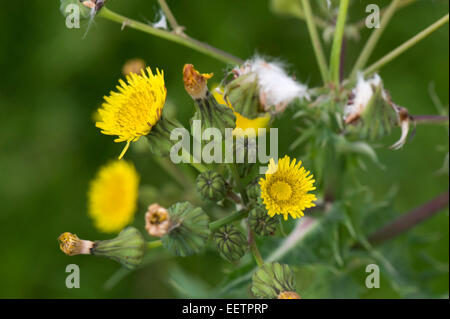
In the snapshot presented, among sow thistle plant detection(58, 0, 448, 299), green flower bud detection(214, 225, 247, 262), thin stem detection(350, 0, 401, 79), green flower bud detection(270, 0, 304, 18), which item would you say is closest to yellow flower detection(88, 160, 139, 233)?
sow thistle plant detection(58, 0, 448, 299)

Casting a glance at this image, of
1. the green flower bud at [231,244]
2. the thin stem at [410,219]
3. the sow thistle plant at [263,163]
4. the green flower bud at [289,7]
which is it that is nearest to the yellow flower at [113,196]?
the sow thistle plant at [263,163]

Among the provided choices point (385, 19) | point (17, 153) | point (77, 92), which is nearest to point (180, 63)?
point (77, 92)

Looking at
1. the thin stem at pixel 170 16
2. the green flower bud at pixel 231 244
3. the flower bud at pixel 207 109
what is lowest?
the green flower bud at pixel 231 244

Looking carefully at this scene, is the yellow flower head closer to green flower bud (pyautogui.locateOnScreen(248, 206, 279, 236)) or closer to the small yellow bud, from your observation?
green flower bud (pyautogui.locateOnScreen(248, 206, 279, 236))

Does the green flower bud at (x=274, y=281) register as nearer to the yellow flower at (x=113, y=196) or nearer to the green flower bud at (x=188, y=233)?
the green flower bud at (x=188, y=233)

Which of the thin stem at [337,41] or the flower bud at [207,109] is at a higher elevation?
the thin stem at [337,41]

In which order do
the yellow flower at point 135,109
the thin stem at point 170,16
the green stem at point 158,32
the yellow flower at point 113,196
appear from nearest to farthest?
1. the yellow flower at point 135,109
2. the green stem at point 158,32
3. the thin stem at point 170,16
4. the yellow flower at point 113,196

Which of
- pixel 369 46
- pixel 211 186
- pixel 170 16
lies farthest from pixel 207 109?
pixel 369 46

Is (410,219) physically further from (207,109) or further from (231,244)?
(207,109)
